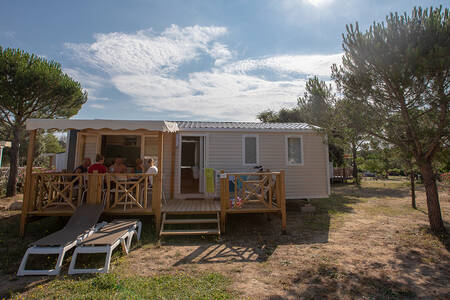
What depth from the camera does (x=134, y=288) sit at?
3.10m

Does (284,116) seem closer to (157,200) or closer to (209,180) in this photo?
(209,180)

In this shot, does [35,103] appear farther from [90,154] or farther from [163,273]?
[163,273]

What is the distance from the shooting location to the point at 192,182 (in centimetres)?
1012

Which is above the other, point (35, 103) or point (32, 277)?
point (35, 103)

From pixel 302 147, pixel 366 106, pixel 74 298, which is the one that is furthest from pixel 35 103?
pixel 366 106

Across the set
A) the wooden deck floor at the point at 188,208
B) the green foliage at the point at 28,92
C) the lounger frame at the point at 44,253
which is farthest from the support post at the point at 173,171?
the green foliage at the point at 28,92

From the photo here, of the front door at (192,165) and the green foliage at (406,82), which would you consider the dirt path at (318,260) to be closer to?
the green foliage at (406,82)

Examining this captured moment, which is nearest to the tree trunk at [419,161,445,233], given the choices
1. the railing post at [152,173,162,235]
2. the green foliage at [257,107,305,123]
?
the railing post at [152,173,162,235]

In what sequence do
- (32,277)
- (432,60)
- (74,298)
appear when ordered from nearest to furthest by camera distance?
(74,298) < (32,277) < (432,60)

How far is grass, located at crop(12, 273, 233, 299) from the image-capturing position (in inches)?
115

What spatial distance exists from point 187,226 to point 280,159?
12.3ft

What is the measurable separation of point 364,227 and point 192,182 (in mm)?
6530

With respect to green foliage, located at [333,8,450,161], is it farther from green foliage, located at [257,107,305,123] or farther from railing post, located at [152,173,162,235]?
green foliage, located at [257,107,305,123]

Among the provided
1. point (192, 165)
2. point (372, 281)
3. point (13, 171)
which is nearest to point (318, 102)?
point (372, 281)
